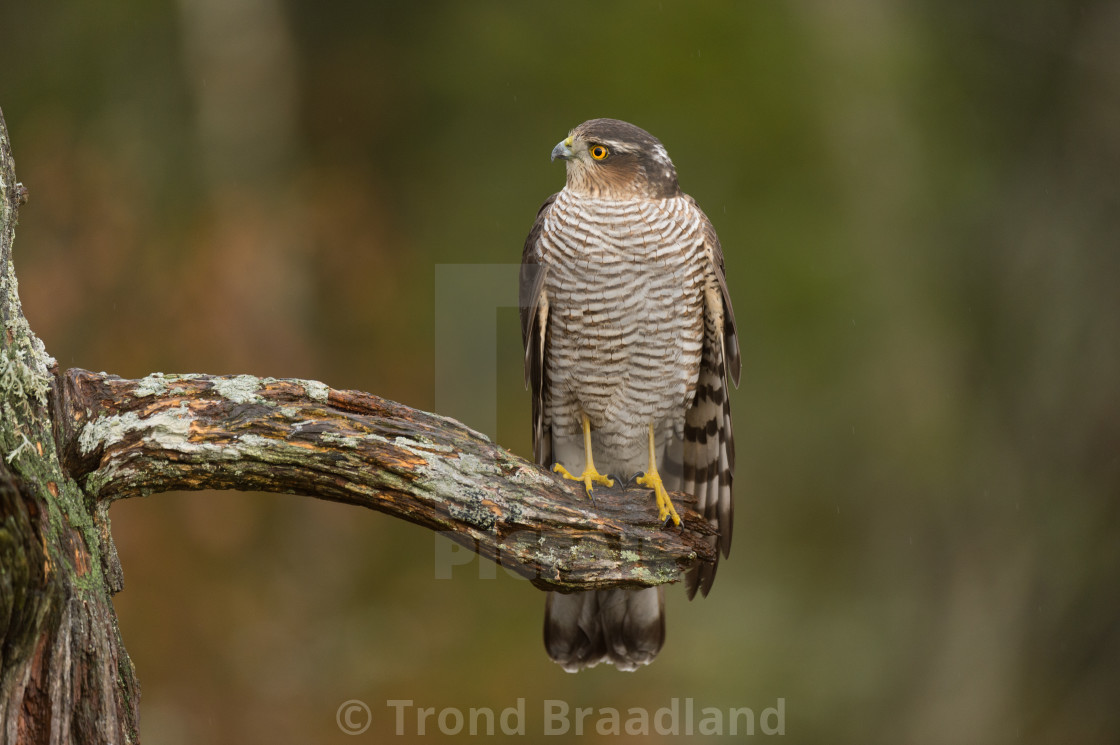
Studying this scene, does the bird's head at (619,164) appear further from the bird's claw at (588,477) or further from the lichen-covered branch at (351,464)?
the lichen-covered branch at (351,464)

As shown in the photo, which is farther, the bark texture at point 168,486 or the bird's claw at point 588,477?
the bird's claw at point 588,477

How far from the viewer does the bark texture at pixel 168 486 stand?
1815 millimetres

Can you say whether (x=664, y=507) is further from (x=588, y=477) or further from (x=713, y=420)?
(x=713, y=420)

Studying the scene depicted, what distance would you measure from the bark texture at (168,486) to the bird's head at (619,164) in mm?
1054

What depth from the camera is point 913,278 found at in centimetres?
548

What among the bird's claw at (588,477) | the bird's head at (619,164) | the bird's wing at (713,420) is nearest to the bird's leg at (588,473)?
the bird's claw at (588,477)

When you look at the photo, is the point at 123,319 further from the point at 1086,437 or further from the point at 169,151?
the point at 1086,437

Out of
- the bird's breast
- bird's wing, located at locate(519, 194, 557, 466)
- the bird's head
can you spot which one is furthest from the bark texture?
the bird's head

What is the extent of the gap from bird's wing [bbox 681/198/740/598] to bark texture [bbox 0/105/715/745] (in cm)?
67

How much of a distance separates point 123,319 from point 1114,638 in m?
5.35

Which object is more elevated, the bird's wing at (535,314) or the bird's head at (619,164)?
the bird's head at (619,164)

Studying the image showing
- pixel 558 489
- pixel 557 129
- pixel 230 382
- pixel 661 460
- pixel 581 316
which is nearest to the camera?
pixel 230 382

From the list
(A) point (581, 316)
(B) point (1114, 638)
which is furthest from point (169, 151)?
(B) point (1114, 638)

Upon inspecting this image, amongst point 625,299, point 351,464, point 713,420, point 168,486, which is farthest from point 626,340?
point 168,486
